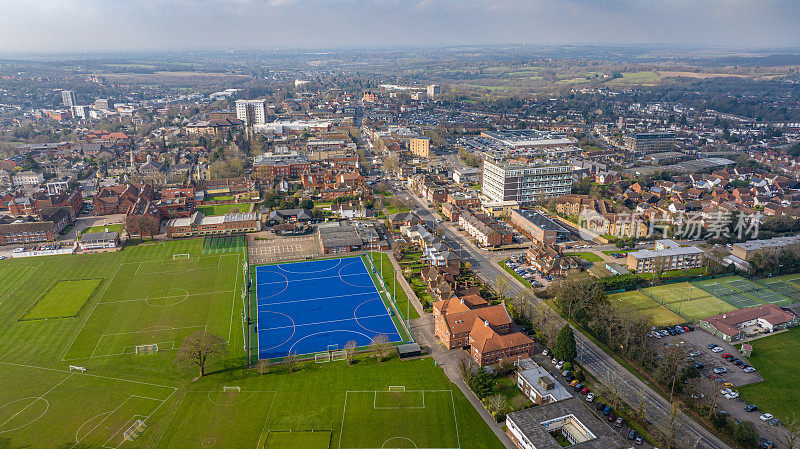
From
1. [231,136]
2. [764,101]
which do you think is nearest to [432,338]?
[231,136]

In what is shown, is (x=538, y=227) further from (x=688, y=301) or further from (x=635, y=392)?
(x=635, y=392)

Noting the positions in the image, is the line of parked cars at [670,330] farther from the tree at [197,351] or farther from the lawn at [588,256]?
the tree at [197,351]

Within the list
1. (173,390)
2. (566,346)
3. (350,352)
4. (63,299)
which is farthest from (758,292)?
(63,299)

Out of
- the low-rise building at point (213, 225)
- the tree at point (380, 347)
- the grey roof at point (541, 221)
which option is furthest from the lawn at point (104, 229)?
the grey roof at point (541, 221)

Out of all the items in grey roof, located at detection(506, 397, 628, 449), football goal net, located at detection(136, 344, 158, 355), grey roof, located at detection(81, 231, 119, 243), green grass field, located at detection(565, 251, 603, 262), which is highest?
grey roof, located at detection(81, 231, 119, 243)

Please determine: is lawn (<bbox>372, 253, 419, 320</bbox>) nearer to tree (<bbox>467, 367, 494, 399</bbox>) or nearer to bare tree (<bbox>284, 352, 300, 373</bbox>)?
bare tree (<bbox>284, 352, 300, 373</bbox>)

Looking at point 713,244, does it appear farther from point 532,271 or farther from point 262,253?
point 262,253

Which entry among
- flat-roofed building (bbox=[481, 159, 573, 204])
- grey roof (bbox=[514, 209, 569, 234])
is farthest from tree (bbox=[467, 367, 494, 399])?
flat-roofed building (bbox=[481, 159, 573, 204])
